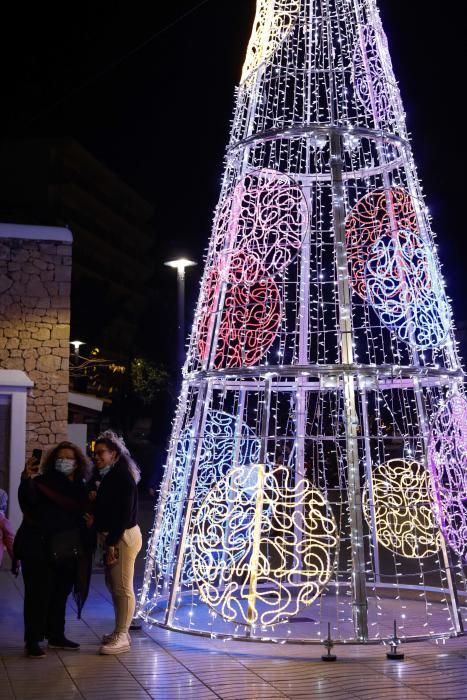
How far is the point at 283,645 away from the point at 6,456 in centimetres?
636

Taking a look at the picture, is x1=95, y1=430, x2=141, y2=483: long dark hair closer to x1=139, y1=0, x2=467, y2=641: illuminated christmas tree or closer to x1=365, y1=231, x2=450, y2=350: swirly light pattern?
x1=139, y1=0, x2=467, y2=641: illuminated christmas tree

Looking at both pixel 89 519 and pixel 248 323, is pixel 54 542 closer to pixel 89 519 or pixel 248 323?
pixel 89 519

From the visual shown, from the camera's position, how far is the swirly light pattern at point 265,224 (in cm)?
832

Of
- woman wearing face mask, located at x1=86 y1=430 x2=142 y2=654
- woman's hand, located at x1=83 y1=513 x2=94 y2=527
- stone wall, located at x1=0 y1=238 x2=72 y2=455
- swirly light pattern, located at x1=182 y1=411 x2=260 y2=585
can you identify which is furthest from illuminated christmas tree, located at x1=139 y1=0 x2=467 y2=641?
stone wall, located at x1=0 y1=238 x2=72 y2=455

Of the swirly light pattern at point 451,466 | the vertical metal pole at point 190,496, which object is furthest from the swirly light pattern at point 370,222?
the vertical metal pole at point 190,496

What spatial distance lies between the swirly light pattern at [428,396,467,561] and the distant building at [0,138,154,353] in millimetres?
29037

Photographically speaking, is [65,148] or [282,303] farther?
[65,148]

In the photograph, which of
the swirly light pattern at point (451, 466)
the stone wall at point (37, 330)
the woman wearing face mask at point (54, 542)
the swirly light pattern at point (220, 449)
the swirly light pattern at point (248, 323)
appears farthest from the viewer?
the stone wall at point (37, 330)

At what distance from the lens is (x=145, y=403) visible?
3117cm

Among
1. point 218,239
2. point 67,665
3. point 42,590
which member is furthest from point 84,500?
point 218,239

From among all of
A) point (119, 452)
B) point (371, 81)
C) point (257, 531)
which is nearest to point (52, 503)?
point (119, 452)

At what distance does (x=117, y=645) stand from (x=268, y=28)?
5.48 m

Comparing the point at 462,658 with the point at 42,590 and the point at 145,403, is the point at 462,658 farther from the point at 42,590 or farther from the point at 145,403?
the point at 145,403

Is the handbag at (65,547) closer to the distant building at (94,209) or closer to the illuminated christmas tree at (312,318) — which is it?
the illuminated christmas tree at (312,318)
